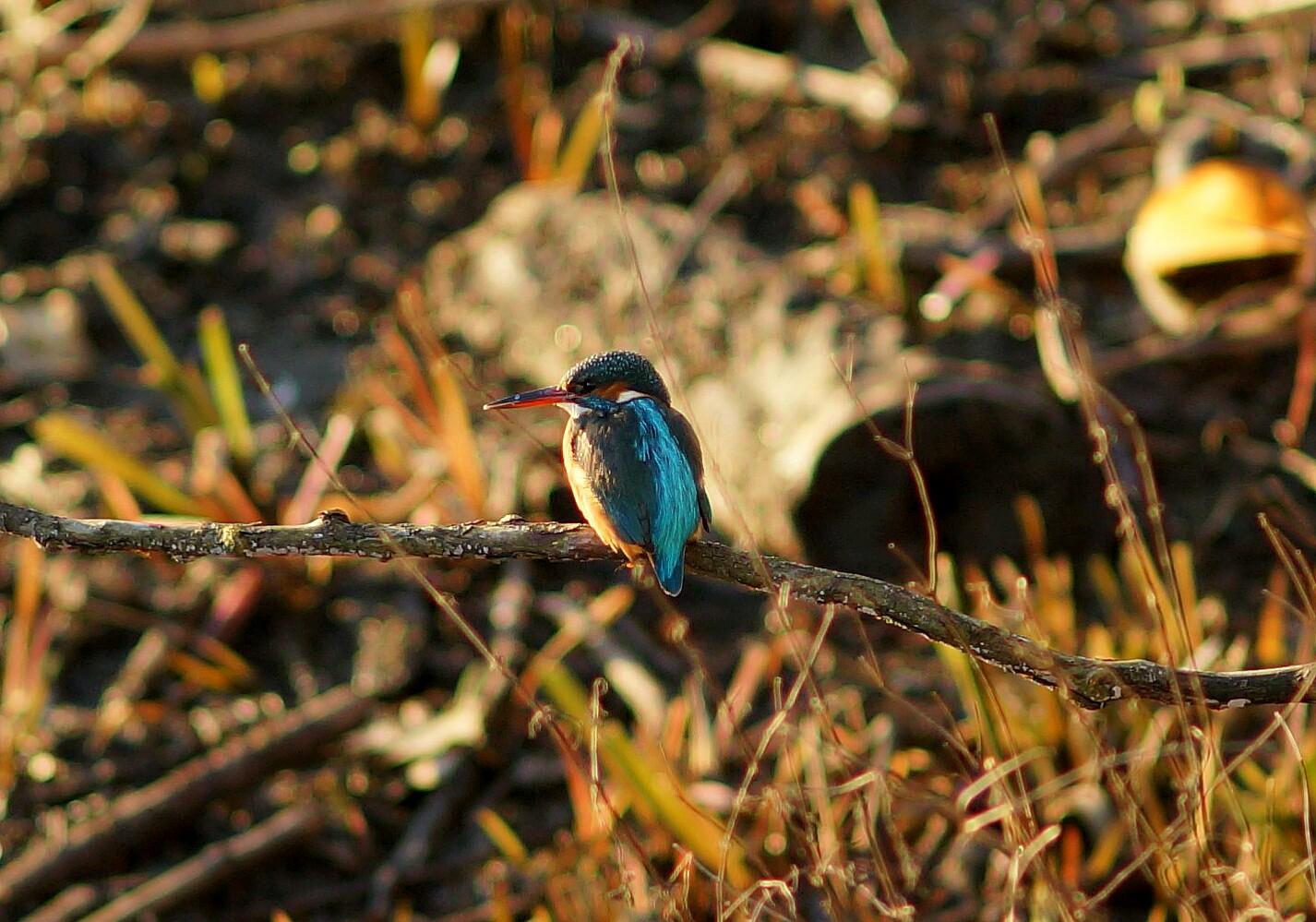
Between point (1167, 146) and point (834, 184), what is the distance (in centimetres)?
117

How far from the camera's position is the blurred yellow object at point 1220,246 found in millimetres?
4027

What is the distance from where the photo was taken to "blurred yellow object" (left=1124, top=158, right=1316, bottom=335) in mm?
4027

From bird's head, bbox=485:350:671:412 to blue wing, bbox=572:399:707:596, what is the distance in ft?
0.12

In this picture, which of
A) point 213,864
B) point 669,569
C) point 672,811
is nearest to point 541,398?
point 669,569

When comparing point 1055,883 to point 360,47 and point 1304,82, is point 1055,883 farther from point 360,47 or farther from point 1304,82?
point 360,47

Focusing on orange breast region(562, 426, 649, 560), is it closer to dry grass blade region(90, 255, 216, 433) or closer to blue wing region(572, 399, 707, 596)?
blue wing region(572, 399, 707, 596)

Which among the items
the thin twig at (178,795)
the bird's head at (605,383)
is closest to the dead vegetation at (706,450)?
the thin twig at (178,795)

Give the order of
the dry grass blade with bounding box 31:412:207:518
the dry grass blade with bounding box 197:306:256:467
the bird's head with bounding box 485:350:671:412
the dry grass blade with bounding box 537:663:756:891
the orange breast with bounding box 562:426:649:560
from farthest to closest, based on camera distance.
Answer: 1. the dry grass blade with bounding box 197:306:256:467
2. the dry grass blade with bounding box 31:412:207:518
3. the dry grass blade with bounding box 537:663:756:891
4. the bird's head with bounding box 485:350:671:412
5. the orange breast with bounding box 562:426:649:560

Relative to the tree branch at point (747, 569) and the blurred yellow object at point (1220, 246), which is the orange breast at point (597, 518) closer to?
the tree branch at point (747, 569)

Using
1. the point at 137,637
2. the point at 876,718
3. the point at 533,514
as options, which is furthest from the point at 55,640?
the point at 876,718

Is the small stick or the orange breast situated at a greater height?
the orange breast

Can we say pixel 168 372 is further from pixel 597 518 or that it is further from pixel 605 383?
pixel 597 518

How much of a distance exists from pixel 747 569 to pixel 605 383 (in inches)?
22.0

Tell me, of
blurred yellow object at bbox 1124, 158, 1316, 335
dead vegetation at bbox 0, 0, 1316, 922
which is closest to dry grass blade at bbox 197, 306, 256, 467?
dead vegetation at bbox 0, 0, 1316, 922
